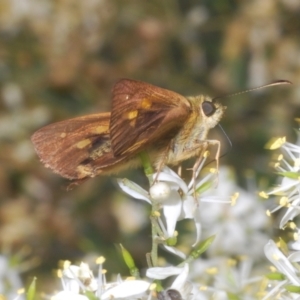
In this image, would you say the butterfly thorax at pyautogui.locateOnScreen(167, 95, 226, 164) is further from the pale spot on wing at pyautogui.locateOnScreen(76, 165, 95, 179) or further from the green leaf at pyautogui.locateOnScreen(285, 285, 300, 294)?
the green leaf at pyautogui.locateOnScreen(285, 285, 300, 294)

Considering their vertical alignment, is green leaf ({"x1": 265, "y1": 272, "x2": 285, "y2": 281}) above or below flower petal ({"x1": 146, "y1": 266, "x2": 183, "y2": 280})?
below

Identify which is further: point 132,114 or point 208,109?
point 208,109

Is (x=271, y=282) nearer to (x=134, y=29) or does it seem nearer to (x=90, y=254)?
(x=90, y=254)

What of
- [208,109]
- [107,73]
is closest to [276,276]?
[208,109]

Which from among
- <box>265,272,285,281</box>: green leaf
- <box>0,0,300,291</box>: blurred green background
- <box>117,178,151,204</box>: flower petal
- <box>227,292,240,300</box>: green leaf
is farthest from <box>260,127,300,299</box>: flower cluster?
<box>0,0,300,291</box>: blurred green background

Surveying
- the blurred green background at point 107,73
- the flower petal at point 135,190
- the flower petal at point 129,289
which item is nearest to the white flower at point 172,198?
the flower petal at point 135,190

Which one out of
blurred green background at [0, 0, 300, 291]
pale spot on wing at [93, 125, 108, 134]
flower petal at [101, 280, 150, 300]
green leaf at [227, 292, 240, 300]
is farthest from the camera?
blurred green background at [0, 0, 300, 291]

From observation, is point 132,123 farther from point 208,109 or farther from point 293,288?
point 293,288
